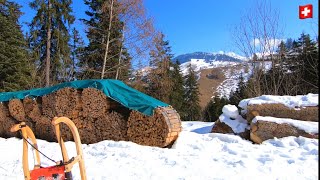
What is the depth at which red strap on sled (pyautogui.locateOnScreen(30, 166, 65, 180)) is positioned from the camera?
3.13 metres

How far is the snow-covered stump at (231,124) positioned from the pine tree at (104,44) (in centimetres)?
929

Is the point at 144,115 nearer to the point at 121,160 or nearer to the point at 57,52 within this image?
the point at 121,160

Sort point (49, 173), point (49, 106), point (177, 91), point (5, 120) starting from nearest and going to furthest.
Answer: point (49, 173) → point (49, 106) → point (5, 120) → point (177, 91)

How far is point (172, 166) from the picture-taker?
489cm

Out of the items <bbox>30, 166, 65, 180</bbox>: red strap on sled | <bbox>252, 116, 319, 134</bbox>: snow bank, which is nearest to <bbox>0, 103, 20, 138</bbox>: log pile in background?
<bbox>30, 166, 65, 180</bbox>: red strap on sled

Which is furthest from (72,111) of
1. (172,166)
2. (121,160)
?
(172,166)

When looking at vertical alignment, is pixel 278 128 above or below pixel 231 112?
below

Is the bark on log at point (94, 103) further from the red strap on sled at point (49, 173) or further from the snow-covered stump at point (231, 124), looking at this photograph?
the red strap on sled at point (49, 173)

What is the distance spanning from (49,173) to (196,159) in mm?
2873

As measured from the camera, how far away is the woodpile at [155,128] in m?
6.67

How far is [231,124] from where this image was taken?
26.6ft

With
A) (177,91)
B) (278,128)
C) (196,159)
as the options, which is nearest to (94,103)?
(196,159)

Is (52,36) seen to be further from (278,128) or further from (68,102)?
(278,128)

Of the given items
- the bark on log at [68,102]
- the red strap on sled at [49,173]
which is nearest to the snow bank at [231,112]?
the bark on log at [68,102]
